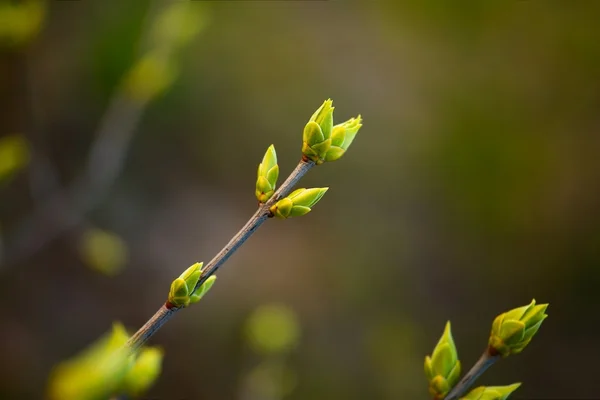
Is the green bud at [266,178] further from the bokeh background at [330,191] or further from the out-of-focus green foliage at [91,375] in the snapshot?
the bokeh background at [330,191]

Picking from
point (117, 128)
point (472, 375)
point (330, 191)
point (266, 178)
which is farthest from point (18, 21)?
point (330, 191)

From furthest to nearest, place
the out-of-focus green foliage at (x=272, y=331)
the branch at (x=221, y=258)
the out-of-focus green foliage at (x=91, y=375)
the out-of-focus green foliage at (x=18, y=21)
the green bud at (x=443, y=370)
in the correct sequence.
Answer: the out-of-focus green foliage at (x=272, y=331)
the out-of-focus green foliage at (x=18, y=21)
the green bud at (x=443, y=370)
the branch at (x=221, y=258)
the out-of-focus green foliage at (x=91, y=375)

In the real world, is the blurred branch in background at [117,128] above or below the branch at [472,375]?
→ above

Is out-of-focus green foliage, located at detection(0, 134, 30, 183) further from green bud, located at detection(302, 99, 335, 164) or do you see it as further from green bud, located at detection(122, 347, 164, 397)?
green bud, located at detection(302, 99, 335, 164)

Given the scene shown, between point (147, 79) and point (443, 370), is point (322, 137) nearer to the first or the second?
point (443, 370)

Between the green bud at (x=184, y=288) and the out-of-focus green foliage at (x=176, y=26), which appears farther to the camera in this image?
the out-of-focus green foliage at (x=176, y=26)

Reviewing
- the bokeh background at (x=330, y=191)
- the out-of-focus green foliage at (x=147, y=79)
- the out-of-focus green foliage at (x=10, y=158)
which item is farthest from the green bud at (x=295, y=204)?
the bokeh background at (x=330, y=191)

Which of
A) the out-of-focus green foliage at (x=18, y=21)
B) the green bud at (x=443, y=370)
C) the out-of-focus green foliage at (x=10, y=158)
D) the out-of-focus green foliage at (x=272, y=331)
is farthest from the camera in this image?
the out-of-focus green foliage at (x=272, y=331)
